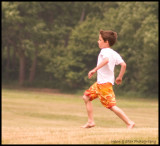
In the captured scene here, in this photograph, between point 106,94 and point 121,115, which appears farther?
point 106,94

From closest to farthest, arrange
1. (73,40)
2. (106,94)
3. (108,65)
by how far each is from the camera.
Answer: (108,65) → (106,94) → (73,40)

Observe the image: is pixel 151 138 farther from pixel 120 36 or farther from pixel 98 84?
pixel 120 36

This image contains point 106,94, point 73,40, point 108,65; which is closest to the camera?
point 108,65

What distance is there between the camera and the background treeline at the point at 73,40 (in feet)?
136

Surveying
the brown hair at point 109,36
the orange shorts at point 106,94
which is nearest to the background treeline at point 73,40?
the brown hair at point 109,36

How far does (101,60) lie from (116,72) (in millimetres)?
32289

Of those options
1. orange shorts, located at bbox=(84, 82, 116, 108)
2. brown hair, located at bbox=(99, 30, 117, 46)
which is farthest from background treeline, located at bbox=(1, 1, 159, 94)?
orange shorts, located at bbox=(84, 82, 116, 108)

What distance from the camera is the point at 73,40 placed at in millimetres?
47156

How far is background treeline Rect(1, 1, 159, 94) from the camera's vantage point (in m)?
41.3

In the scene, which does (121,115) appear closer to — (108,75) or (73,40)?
(108,75)

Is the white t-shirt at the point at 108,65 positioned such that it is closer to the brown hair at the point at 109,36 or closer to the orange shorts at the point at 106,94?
the orange shorts at the point at 106,94

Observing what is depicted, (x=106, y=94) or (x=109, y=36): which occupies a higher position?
(x=109, y=36)

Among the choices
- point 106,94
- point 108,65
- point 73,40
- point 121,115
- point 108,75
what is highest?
point 108,65

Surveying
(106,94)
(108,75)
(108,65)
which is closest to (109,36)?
(108,65)
